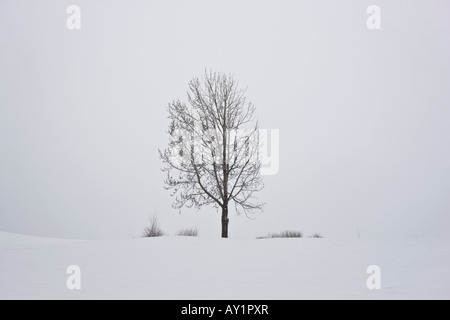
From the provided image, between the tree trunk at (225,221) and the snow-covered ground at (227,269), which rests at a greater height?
the snow-covered ground at (227,269)

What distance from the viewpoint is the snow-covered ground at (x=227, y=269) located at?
7398 mm

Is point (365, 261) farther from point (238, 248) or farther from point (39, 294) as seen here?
point (39, 294)

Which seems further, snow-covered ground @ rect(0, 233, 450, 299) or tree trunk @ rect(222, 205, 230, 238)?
tree trunk @ rect(222, 205, 230, 238)

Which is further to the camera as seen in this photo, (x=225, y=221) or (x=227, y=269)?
(x=225, y=221)

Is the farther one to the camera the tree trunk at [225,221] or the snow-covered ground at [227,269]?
the tree trunk at [225,221]

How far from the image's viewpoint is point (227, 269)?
9.69m

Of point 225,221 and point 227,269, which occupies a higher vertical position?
point 227,269

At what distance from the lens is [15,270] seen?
9.36 metres

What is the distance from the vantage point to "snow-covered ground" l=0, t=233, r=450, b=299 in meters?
7.40

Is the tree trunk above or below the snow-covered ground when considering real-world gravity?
below
